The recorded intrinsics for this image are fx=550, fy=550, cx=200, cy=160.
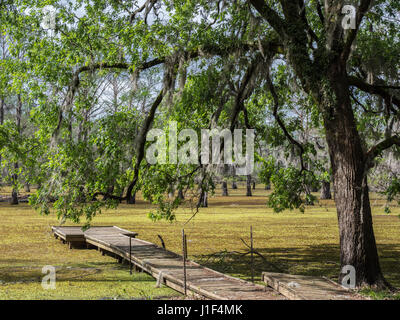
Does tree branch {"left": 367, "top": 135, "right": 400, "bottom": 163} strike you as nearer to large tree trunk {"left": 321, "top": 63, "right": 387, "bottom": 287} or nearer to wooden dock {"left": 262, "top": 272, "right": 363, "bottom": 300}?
large tree trunk {"left": 321, "top": 63, "right": 387, "bottom": 287}

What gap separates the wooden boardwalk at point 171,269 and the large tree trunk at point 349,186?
1.90 m

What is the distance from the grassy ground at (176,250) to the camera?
10.2m

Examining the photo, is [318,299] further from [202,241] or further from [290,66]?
[202,241]

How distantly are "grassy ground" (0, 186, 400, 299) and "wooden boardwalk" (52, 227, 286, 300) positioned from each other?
0.98ft

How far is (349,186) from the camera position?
383 inches

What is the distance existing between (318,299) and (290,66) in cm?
456

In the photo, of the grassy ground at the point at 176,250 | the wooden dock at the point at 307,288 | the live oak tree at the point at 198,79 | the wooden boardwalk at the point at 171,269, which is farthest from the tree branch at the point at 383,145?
the wooden boardwalk at the point at 171,269

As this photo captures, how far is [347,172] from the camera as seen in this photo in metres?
9.75

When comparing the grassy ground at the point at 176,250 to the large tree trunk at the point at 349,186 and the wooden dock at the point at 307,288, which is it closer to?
the wooden dock at the point at 307,288

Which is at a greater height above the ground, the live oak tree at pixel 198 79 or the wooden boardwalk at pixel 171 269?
the live oak tree at pixel 198 79

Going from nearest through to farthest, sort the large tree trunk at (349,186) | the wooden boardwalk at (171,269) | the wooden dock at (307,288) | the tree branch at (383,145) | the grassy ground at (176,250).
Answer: the wooden dock at (307,288), the wooden boardwalk at (171,269), the tree branch at (383,145), the large tree trunk at (349,186), the grassy ground at (176,250)

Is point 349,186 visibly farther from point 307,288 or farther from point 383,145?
point 307,288

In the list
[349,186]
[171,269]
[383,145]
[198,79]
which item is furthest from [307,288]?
[198,79]
